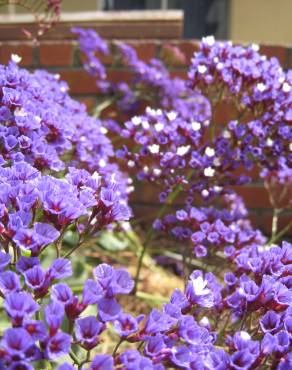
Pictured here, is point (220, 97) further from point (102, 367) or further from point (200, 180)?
point (102, 367)

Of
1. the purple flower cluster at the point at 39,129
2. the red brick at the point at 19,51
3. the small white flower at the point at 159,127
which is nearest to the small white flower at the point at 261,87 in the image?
the small white flower at the point at 159,127

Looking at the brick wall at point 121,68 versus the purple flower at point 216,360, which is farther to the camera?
the brick wall at point 121,68

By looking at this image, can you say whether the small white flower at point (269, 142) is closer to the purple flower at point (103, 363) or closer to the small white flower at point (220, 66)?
the small white flower at point (220, 66)

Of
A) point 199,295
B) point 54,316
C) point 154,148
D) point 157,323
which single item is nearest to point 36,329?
point 54,316

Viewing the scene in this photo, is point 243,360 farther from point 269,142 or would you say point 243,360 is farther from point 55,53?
point 55,53

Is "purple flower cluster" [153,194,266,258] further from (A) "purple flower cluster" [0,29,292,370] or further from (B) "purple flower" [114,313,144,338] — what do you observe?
(B) "purple flower" [114,313,144,338]

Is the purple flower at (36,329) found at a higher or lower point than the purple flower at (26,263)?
lower

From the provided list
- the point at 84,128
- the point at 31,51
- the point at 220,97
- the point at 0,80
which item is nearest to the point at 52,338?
the point at 0,80
